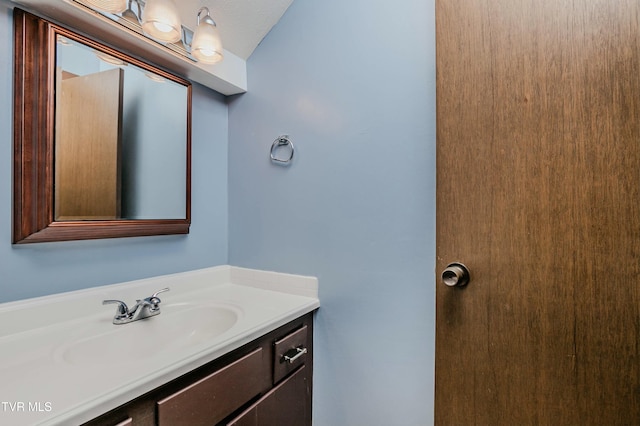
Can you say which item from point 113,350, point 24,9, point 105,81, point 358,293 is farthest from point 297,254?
point 24,9

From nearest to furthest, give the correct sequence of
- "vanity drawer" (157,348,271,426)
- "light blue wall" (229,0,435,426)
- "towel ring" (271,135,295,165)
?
"vanity drawer" (157,348,271,426)
"light blue wall" (229,0,435,426)
"towel ring" (271,135,295,165)

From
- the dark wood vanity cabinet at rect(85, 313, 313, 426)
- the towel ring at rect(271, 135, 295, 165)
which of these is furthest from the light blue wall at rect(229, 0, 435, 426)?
the dark wood vanity cabinet at rect(85, 313, 313, 426)

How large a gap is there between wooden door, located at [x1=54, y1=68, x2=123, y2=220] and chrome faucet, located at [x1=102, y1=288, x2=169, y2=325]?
331 mm

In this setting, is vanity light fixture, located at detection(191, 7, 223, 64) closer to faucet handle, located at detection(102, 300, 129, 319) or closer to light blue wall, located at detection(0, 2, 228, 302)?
light blue wall, located at detection(0, 2, 228, 302)

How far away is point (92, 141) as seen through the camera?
1062 millimetres

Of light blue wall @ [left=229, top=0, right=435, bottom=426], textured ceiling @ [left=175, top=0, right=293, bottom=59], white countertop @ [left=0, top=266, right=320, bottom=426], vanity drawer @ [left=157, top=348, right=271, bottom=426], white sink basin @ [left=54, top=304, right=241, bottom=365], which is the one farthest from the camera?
textured ceiling @ [left=175, top=0, right=293, bottom=59]

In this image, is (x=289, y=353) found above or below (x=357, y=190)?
below

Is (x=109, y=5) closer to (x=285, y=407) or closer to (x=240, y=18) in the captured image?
(x=240, y=18)

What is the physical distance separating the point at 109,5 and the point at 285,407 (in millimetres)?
1486

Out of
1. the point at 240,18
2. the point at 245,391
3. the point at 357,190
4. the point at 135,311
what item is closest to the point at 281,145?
the point at 357,190

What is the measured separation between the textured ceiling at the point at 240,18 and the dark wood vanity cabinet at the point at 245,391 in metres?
1.29

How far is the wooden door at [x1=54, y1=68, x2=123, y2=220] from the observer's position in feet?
3.20

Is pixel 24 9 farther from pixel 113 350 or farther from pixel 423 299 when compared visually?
pixel 423 299

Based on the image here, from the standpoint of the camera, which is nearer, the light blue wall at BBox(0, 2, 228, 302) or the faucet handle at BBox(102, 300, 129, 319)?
the light blue wall at BBox(0, 2, 228, 302)
